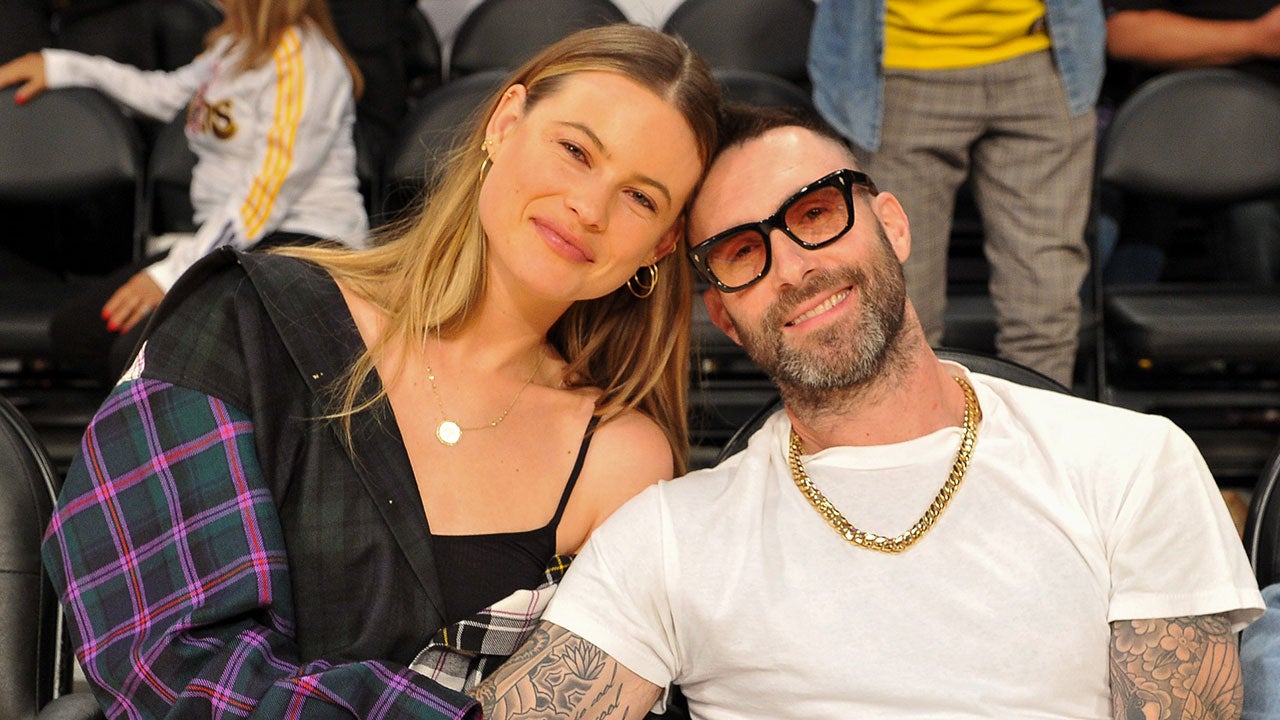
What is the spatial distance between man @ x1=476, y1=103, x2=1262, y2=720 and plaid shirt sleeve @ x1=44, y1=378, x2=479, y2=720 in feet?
0.66

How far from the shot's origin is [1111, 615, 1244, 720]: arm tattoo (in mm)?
1438

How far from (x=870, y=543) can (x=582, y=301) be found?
0.62 m

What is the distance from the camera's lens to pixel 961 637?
1.50 meters

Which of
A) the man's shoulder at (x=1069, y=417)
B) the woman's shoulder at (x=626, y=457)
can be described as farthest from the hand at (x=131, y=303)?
the man's shoulder at (x=1069, y=417)

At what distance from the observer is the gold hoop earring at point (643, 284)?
186 centimetres

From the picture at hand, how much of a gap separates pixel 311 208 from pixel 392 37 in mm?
778

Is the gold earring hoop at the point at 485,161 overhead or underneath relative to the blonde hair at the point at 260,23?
overhead

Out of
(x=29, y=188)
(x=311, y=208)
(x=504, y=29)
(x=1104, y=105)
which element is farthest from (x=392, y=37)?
(x=1104, y=105)

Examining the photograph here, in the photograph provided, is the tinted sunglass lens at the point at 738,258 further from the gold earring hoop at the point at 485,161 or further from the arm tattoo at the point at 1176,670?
the arm tattoo at the point at 1176,670

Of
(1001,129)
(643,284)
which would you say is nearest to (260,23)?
(643,284)

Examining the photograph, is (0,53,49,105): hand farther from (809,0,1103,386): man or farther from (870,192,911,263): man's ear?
(870,192,911,263): man's ear

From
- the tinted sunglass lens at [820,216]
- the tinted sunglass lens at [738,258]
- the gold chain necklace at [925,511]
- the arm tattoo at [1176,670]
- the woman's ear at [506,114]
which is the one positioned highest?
the woman's ear at [506,114]

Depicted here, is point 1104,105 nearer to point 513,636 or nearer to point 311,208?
point 311,208

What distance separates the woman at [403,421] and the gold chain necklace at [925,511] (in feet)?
0.78
